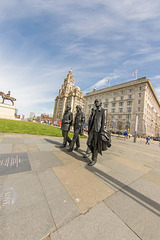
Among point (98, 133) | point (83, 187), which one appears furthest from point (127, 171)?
point (83, 187)

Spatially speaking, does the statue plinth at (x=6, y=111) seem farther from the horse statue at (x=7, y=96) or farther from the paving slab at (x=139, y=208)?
the paving slab at (x=139, y=208)

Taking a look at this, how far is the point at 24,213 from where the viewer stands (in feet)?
4.65

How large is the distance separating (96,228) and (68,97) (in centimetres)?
8922

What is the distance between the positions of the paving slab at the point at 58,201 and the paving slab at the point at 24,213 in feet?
0.27

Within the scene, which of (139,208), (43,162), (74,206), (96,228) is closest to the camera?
(96,228)

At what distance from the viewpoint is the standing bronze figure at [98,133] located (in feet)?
10.6

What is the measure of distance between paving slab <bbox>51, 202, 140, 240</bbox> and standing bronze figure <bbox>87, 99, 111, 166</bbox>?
187 centimetres

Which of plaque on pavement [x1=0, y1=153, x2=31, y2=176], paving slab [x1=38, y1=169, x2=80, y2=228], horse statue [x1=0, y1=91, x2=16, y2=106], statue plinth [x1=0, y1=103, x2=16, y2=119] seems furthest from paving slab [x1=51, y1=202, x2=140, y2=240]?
horse statue [x1=0, y1=91, x2=16, y2=106]

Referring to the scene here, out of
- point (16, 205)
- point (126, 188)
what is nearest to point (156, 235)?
point (126, 188)

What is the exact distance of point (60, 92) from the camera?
95250 mm

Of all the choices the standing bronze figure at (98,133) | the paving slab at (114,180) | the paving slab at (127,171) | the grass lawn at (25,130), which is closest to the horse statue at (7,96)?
the grass lawn at (25,130)

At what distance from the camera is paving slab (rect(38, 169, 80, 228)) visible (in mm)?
1423

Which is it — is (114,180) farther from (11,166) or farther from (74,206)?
(11,166)

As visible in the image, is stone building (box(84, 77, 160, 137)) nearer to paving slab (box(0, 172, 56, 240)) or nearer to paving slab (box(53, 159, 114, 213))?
paving slab (box(53, 159, 114, 213))
